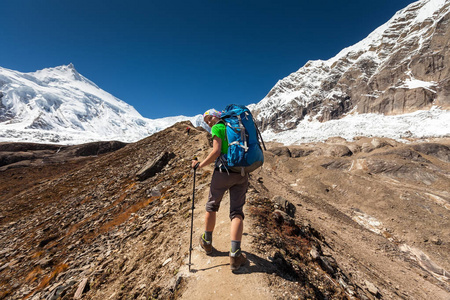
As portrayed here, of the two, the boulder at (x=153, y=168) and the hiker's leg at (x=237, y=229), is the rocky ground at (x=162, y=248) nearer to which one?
the boulder at (x=153, y=168)

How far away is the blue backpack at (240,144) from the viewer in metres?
3.78

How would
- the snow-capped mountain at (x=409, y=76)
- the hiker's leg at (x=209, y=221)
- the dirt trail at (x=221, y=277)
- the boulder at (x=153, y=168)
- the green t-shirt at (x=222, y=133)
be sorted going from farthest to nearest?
1. the snow-capped mountain at (x=409, y=76)
2. the boulder at (x=153, y=168)
3. the hiker's leg at (x=209, y=221)
4. the green t-shirt at (x=222, y=133)
5. the dirt trail at (x=221, y=277)

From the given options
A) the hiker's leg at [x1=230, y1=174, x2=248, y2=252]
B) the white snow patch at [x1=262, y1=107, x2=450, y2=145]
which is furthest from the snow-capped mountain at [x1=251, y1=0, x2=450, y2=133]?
the hiker's leg at [x1=230, y1=174, x2=248, y2=252]

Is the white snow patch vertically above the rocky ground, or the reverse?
the rocky ground

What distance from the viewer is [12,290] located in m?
5.85

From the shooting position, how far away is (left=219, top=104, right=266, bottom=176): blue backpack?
3.78m

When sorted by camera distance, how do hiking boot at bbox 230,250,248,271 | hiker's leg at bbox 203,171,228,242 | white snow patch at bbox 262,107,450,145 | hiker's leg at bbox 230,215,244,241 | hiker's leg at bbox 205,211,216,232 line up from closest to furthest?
hiking boot at bbox 230,250,248,271
hiker's leg at bbox 230,215,244,241
hiker's leg at bbox 203,171,228,242
hiker's leg at bbox 205,211,216,232
white snow patch at bbox 262,107,450,145

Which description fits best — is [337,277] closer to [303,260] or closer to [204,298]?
[303,260]

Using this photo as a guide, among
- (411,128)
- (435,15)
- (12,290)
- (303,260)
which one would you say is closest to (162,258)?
(303,260)

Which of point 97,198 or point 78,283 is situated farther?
point 97,198

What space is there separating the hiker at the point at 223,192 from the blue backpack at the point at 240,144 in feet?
0.44

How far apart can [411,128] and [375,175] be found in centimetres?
9847

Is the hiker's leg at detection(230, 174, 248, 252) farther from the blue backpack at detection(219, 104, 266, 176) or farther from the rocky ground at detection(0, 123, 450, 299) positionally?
the rocky ground at detection(0, 123, 450, 299)

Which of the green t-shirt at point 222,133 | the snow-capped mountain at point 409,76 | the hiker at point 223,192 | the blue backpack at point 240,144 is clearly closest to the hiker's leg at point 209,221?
the hiker at point 223,192
